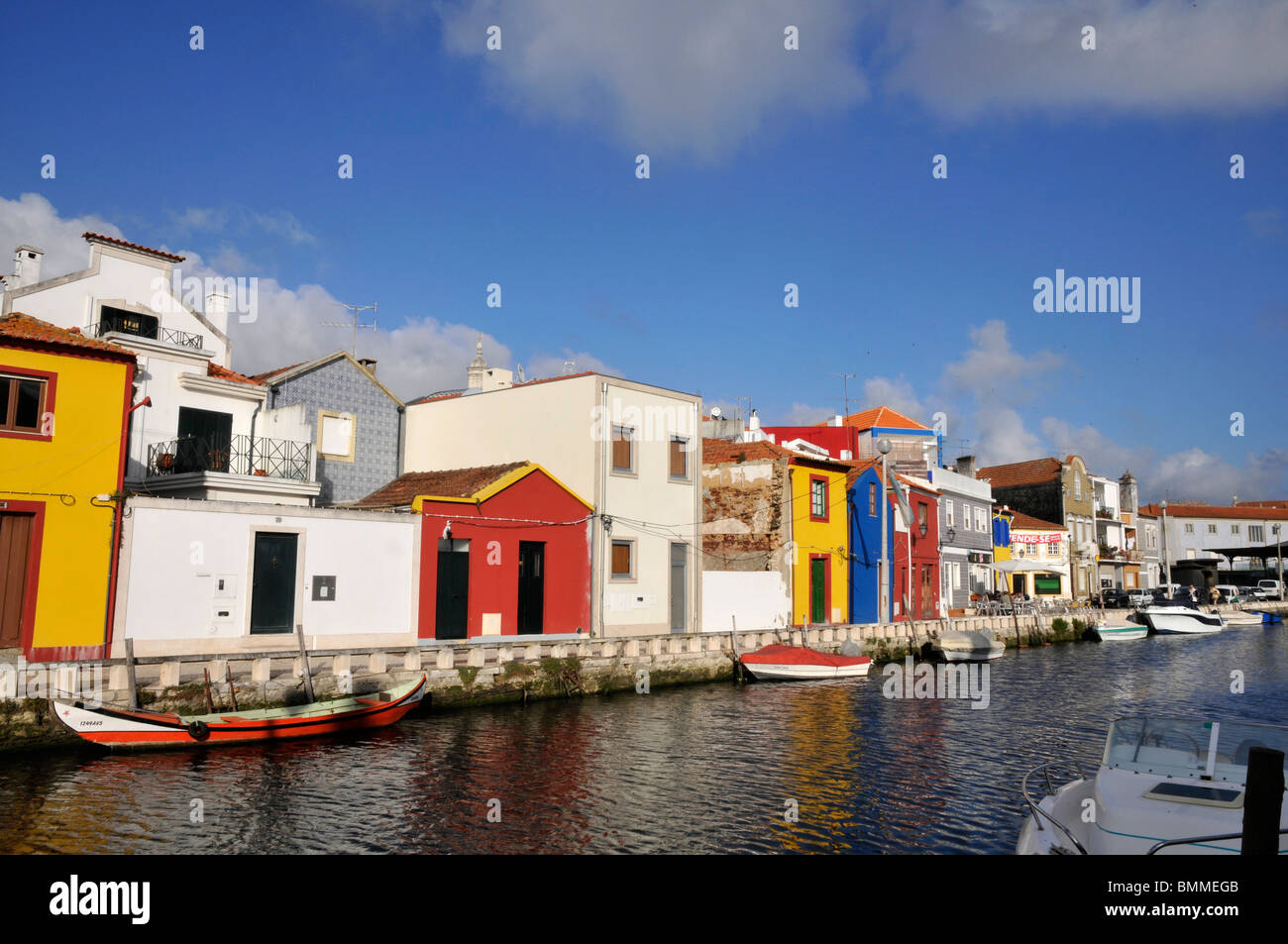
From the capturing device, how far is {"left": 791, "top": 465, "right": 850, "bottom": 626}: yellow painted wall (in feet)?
127

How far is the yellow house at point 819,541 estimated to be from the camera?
38.7 meters

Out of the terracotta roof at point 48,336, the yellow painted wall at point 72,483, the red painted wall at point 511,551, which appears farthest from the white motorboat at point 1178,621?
the terracotta roof at point 48,336

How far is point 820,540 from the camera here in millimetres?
40156

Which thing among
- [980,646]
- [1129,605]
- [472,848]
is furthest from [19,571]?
[1129,605]

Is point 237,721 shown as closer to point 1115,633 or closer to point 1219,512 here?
point 1115,633

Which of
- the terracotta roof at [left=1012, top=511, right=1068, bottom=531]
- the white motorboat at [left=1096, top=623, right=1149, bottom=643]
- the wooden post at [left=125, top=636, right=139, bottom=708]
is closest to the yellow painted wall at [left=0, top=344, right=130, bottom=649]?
the wooden post at [left=125, top=636, right=139, bottom=708]

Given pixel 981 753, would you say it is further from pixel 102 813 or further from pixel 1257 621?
pixel 1257 621

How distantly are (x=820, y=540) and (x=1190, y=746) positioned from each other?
95.9 ft

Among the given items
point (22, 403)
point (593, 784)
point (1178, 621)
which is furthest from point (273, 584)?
point (1178, 621)

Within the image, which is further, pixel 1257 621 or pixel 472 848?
pixel 1257 621

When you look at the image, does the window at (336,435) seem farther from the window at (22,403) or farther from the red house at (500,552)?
the window at (22,403)

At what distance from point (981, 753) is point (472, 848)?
38.2 ft

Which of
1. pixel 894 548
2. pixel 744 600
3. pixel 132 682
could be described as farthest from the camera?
pixel 894 548

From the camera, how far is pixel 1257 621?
217 feet
